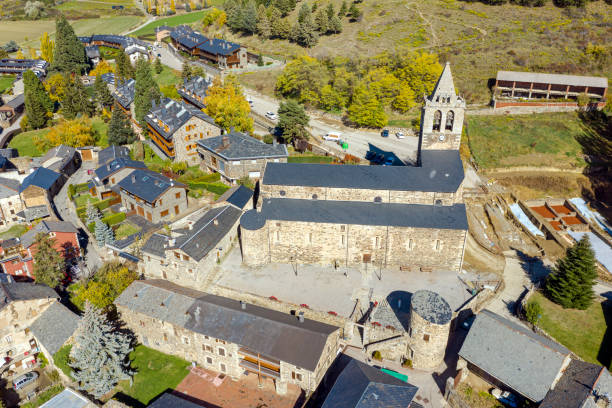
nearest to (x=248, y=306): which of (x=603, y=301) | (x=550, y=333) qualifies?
(x=550, y=333)

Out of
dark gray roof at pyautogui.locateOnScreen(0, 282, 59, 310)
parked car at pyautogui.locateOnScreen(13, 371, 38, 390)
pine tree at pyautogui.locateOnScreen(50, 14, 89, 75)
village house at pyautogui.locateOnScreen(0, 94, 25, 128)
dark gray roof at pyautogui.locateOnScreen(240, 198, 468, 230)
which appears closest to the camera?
parked car at pyautogui.locateOnScreen(13, 371, 38, 390)

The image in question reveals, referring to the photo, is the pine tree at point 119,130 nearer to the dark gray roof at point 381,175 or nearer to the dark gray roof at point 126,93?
the dark gray roof at point 126,93

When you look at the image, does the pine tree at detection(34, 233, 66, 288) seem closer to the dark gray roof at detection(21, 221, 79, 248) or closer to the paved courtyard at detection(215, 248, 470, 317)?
the dark gray roof at detection(21, 221, 79, 248)

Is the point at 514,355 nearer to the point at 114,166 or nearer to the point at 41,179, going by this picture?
the point at 114,166

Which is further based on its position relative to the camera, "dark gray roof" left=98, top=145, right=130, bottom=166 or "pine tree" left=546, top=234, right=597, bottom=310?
"dark gray roof" left=98, top=145, right=130, bottom=166

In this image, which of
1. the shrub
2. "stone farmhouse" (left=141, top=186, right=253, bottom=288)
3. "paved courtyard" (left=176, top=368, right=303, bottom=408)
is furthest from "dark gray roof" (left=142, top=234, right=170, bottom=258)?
the shrub
